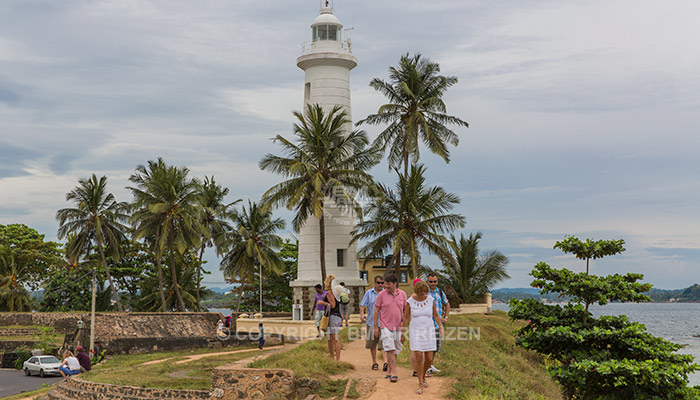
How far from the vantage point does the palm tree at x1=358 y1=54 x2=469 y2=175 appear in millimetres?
36094

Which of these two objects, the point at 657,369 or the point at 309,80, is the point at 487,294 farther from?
the point at 657,369

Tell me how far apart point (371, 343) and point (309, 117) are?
22.1 meters

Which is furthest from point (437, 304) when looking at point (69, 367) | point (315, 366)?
point (69, 367)

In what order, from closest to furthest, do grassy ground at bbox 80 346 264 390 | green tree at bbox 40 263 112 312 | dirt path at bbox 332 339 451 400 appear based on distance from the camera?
dirt path at bbox 332 339 451 400, grassy ground at bbox 80 346 264 390, green tree at bbox 40 263 112 312

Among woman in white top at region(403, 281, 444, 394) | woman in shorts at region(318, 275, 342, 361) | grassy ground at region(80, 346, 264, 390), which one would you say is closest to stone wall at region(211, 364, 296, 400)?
grassy ground at region(80, 346, 264, 390)

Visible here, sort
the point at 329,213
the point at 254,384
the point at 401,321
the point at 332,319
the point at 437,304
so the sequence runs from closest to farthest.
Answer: the point at 401,321 < the point at 254,384 < the point at 437,304 < the point at 332,319 < the point at 329,213

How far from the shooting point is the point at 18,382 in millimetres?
25484

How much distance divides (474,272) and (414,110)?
10808mm

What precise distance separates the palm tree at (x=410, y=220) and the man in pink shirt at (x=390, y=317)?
20.5m

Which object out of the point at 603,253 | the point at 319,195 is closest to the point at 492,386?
the point at 603,253

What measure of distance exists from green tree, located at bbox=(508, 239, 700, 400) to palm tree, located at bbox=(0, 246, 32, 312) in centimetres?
3838

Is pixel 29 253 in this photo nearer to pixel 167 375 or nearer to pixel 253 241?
pixel 253 241

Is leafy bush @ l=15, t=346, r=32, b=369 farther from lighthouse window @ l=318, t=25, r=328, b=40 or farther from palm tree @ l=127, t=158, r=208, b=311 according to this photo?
lighthouse window @ l=318, t=25, r=328, b=40

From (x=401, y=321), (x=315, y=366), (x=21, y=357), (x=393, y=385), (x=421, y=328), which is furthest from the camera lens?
(x=21, y=357)
